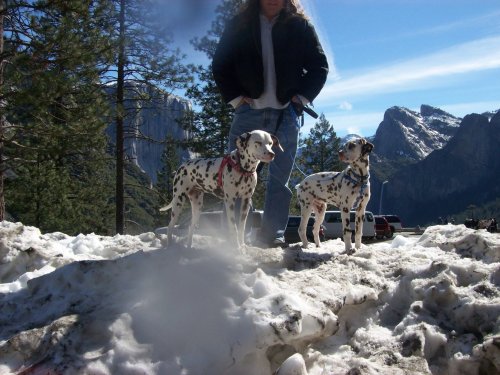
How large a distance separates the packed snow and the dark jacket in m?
1.91

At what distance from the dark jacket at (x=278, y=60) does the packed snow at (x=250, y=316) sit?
6.27ft

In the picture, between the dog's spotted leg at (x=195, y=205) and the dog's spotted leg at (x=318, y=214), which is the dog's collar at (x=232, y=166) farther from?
the dog's spotted leg at (x=318, y=214)

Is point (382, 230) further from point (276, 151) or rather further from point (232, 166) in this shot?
point (232, 166)

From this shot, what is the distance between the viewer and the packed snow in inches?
118

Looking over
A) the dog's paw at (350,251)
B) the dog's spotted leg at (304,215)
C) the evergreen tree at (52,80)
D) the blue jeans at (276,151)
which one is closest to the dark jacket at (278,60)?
the blue jeans at (276,151)

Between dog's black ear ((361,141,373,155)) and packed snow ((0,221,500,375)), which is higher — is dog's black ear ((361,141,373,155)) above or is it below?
above

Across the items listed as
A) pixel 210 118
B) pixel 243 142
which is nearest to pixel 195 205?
pixel 243 142

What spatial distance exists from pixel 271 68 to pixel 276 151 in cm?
96

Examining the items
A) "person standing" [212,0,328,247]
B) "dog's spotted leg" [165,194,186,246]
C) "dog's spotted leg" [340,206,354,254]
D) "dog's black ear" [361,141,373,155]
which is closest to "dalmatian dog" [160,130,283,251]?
"dog's spotted leg" [165,194,186,246]

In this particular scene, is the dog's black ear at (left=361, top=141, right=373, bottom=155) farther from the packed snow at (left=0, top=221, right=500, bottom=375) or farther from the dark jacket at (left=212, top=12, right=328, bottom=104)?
the packed snow at (left=0, top=221, right=500, bottom=375)

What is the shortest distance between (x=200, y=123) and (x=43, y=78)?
12.8 metres

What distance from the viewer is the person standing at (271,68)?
528 centimetres

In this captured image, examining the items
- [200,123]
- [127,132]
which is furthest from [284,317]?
[200,123]

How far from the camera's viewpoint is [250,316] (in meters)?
3.20
